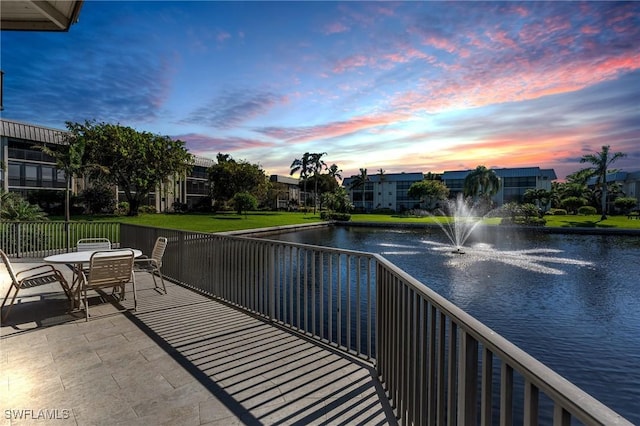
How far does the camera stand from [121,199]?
4022 cm

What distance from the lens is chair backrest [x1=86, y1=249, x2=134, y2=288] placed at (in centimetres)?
421

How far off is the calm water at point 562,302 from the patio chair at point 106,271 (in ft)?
20.4

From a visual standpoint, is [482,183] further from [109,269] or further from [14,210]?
[109,269]

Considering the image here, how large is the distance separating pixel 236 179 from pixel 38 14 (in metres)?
38.4

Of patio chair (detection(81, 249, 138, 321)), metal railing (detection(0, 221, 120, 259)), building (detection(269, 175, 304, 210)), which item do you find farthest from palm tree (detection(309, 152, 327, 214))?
patio chair (detection(81, 249, 138, 321))

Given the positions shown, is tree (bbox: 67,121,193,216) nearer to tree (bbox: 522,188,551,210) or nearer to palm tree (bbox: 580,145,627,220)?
tree (bbox: 522,188,551,210)

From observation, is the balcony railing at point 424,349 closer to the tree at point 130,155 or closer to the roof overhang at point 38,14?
the roof overhang at point 38,14

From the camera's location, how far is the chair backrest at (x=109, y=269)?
4207mm

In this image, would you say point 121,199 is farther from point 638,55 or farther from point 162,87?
point 638,55

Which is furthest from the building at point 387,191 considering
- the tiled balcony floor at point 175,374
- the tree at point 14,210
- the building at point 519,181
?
the tiled balcony floor at point 175,374

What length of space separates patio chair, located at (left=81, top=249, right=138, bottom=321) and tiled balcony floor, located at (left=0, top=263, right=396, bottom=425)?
0.42 m

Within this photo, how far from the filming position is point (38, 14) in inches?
186

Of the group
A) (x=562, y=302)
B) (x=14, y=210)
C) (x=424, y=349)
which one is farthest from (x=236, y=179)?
(x=424, y=349)

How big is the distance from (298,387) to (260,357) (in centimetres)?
69
